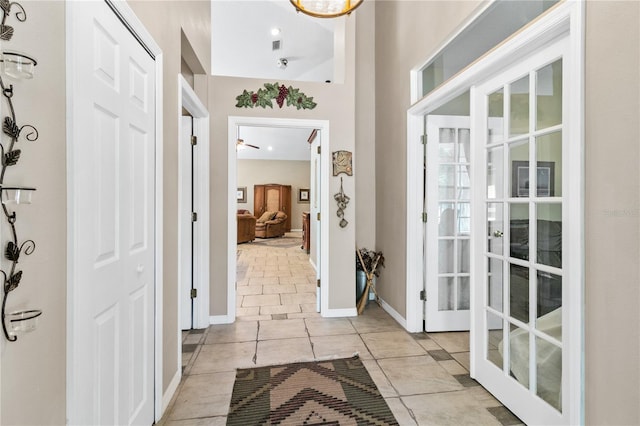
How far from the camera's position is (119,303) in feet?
4.47

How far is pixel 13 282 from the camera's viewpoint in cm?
78

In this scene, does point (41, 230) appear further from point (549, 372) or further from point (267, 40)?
point (267, 40)

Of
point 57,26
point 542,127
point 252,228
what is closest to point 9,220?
point 57,26

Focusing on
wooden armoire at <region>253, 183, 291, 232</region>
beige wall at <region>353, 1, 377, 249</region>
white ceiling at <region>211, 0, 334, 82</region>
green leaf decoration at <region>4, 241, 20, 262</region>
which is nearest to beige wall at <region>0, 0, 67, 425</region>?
green leaf decoration at <region>4, 241, 20, 262</region>

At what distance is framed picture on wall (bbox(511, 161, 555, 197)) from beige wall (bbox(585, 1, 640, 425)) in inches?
11.0

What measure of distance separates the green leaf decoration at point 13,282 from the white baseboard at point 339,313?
286cm

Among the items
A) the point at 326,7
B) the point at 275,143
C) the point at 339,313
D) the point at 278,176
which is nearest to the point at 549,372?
the point at 339,313

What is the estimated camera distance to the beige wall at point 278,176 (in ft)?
38.3

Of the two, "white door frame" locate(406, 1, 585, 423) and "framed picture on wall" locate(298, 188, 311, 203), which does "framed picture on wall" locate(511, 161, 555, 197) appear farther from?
"framed picture on wall" locate(298, 188, 311, 203)

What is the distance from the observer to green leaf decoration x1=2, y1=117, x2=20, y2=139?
0.76m

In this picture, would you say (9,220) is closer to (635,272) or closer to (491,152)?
(635,272)

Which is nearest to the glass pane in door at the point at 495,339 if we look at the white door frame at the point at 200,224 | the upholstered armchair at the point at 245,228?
the white door frame at the point at 200,224

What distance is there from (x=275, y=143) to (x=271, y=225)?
274cm

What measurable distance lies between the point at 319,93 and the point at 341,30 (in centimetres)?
91
